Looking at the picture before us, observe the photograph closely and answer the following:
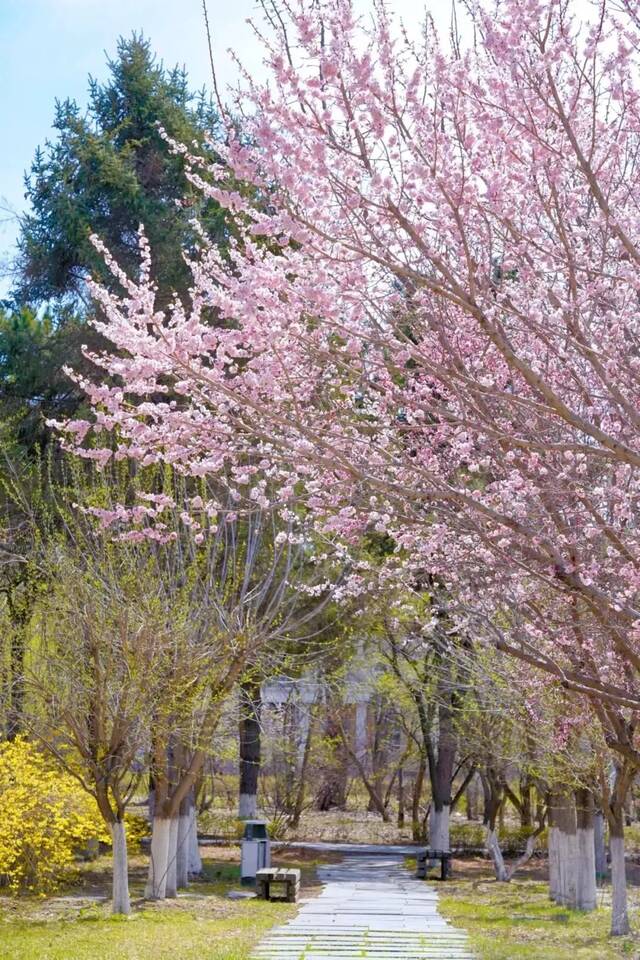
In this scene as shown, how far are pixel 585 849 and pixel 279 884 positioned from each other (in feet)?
13.8

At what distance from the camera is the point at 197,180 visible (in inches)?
222

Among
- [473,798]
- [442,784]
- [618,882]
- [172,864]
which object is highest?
[442,784]

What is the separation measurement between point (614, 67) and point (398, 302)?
131 centimetres

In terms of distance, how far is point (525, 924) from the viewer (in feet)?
43.8

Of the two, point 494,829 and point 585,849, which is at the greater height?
point 585,849

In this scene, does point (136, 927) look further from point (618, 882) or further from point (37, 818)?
point (618, 882)

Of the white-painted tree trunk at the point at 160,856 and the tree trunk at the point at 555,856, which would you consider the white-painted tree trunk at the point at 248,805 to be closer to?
the tree trunk at the point at 555,856

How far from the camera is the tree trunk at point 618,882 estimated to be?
1238 centimetres

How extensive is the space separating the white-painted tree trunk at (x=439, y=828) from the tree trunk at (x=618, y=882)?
963cm

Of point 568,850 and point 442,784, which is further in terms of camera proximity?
point 442,784

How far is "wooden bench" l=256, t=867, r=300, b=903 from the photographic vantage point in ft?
50.2

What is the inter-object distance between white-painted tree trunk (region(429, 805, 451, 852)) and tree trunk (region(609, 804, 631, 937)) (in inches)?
379

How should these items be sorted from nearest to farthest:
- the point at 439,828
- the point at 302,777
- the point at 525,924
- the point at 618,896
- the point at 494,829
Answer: the point at 618,896 < the point at 525,924 < the point at 494,829 < the point at 439,828 < the point at 302,777

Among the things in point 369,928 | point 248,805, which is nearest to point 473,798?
point 248,805
